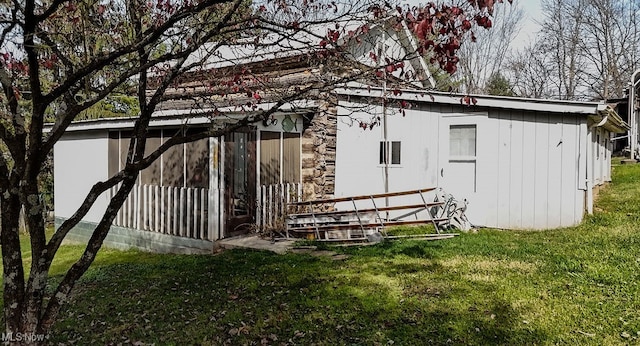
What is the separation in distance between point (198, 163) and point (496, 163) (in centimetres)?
546

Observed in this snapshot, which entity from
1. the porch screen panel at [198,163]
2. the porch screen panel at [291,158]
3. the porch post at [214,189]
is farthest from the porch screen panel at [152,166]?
the porch screen panel at [291,158]

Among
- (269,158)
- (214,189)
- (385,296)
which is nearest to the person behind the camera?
(385,296)

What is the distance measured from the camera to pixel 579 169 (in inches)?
308

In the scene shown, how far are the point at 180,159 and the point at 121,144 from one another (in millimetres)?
2006

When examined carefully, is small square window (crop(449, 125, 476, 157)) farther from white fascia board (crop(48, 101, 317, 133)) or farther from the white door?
white fascia board (crop(48, 101, 317, 133))

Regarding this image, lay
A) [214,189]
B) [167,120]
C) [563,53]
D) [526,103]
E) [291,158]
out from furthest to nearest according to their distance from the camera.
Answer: [563,53], [291,158], [526,103], [167,120], [214,189]

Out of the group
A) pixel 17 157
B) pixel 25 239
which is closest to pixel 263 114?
pixel 17 157

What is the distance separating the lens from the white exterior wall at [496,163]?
7945 millimetres

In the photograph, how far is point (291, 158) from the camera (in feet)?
29.0

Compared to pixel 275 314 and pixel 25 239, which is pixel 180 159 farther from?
pixel 25 239

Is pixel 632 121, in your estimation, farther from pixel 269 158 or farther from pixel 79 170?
pixel 79 170

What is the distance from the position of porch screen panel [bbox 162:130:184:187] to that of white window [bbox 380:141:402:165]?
396cm

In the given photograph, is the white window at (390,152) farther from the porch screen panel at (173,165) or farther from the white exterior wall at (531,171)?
the porch screen panel at (173,165)

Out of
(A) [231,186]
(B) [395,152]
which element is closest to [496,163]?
(B) [395,152]
